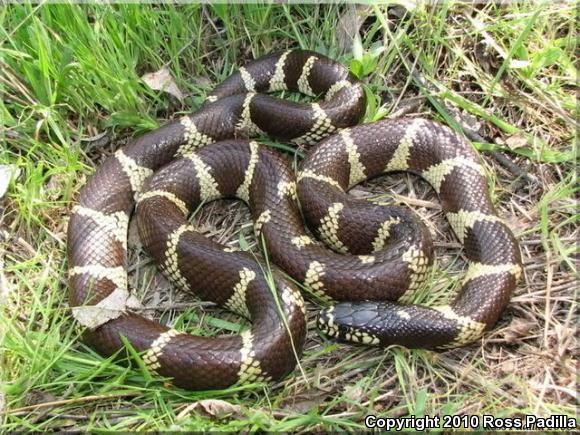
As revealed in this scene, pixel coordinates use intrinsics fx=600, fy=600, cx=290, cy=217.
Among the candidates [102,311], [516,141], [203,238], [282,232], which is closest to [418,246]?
[282,232]

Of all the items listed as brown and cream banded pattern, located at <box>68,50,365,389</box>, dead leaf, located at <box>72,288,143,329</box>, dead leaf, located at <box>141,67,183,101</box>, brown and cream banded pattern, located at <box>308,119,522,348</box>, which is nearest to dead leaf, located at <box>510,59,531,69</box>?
brown and cream banded pattern, located at <box>308,119,522,348</box>

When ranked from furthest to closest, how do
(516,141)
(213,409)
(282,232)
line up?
(516,141) → (282,232) → (213,409)

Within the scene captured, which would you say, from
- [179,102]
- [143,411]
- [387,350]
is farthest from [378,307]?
[179,102]

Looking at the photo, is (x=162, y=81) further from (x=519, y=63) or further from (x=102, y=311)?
(x=519, y=63)

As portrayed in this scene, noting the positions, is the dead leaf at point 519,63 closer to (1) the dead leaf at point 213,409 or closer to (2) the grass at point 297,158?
(2) the grass at point 297,158

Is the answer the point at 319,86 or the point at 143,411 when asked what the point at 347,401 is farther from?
the point at 319,86

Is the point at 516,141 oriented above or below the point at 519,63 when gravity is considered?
below
